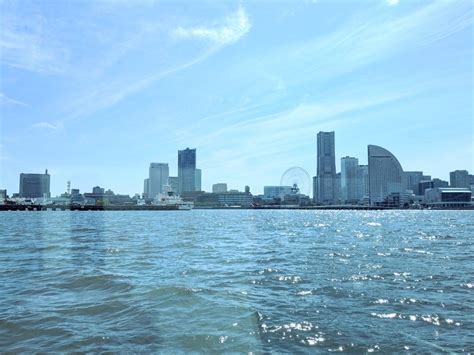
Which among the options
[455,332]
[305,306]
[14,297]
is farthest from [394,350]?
[14,297]

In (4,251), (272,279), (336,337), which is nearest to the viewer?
(336,337)

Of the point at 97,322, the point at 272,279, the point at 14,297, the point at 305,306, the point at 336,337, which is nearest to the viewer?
the point at 336,337

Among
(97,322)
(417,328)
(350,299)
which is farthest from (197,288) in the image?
(417,328)

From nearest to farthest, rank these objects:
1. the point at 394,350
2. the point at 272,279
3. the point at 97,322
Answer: the point at 394,350, the point at 97,322, the point at 272,279

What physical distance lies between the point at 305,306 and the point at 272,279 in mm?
4019

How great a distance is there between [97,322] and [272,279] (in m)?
7.15

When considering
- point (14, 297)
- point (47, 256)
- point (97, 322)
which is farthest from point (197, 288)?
point (47, 256)

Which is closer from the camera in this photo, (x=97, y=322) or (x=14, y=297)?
(x=97, y=322)

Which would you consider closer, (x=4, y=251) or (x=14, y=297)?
(x=14, y=297)

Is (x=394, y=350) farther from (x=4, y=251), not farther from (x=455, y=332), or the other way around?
(x=4, y=251)

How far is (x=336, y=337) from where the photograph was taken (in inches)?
343

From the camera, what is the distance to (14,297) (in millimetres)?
12961

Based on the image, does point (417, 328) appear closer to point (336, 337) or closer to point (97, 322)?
point (336, 337)

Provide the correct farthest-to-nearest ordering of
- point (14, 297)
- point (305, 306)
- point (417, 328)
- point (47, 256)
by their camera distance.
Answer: point (47, 256), point (14, 297), point (305, 306), point (417, 328)
